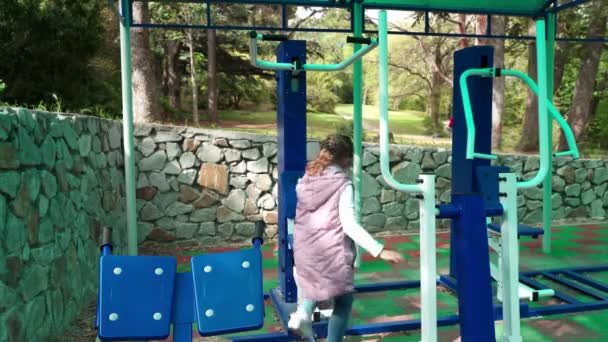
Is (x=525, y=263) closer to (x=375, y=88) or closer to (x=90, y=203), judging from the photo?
(x=90, y=203)

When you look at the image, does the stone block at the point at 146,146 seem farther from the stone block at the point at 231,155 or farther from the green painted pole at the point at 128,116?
the green painted pole at the point at 128,116

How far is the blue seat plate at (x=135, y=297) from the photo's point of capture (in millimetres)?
1642

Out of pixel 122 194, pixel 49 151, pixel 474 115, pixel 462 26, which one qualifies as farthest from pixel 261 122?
pixel 49 151

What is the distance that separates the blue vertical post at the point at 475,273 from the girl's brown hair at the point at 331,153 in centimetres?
66

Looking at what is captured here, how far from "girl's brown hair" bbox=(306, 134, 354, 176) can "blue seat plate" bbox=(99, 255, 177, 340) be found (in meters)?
1.03

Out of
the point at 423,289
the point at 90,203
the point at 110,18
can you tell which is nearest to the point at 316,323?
the point at 423,289

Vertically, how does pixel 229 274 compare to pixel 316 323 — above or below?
above

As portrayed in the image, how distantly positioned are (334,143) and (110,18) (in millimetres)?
12778

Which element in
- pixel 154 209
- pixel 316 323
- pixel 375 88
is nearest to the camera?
pixel 316 323

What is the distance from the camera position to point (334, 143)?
2512mm

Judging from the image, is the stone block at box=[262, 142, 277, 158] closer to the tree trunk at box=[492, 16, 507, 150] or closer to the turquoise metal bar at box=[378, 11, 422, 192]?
the turquoise metal bar at box=[378, 11, 422, 192]

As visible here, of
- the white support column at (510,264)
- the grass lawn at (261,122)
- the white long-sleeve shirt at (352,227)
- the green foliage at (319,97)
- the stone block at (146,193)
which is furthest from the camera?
the green foliage at (319,97)

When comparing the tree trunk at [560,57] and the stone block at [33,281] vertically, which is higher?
the tree trunk at [560,57]

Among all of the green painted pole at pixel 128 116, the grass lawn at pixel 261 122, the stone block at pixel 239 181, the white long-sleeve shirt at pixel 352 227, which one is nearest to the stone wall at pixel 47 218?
the green painted pole at pixel 128 116
